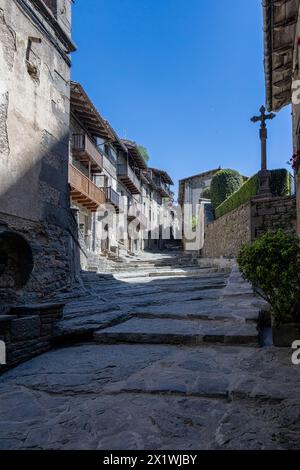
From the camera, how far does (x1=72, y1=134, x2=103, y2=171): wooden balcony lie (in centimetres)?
1725

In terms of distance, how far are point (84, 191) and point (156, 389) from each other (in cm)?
1468

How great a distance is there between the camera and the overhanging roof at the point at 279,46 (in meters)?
5.23

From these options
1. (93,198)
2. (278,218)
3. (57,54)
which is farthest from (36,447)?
(93,198)

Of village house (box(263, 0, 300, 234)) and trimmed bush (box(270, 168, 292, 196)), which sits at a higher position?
village house (box(263, 0, 300, 234))

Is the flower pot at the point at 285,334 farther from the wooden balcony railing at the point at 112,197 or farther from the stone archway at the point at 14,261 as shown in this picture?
the wooden balcony railing at the point at 112,197

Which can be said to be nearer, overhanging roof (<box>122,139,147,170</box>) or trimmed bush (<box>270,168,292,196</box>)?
trimmed bush (<box>270,168,292,196</box>)

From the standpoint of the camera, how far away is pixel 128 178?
25.5m

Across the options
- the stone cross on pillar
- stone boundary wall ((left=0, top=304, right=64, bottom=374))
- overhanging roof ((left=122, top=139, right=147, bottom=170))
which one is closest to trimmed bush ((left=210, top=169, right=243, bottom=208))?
the stone cross on pillar

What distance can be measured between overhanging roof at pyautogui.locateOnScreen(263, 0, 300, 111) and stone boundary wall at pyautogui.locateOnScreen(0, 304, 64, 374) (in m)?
5.65

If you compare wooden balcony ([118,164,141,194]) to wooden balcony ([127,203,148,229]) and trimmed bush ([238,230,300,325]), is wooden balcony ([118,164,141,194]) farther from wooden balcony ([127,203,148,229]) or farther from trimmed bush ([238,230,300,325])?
trimmed bush ([238,230,300,325])

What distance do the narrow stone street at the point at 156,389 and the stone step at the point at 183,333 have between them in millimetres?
10

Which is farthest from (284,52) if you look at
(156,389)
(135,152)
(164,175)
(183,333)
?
(164,175)

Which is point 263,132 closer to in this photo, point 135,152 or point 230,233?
point 230,233
